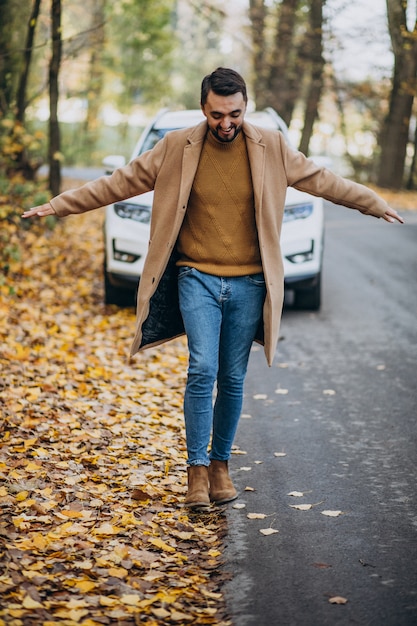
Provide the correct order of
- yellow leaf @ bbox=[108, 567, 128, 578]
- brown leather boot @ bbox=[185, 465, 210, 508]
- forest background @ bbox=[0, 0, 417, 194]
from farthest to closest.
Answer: forest background @ bbox=[0, 0, 417, 194] < brown leather boot @ bbox=[185, 465, 210, 508] < yellow leaf @ bbox=[108, 567, 128, 578]

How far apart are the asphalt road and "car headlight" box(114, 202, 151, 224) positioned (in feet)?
6.17

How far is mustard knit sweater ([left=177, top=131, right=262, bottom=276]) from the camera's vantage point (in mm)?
4535

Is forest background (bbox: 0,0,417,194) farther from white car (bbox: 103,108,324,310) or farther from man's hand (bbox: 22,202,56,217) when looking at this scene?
man's hand (bbox: 22,202,56,217)

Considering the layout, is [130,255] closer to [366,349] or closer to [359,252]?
[366,349]

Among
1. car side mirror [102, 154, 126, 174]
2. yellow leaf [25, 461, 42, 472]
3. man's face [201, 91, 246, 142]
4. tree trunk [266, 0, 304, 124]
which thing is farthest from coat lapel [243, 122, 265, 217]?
tree trunk [266, 0, 304, 124]

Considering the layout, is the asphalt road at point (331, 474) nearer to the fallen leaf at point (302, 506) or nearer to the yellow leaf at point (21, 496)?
the fallen leaf at point (302, 506)

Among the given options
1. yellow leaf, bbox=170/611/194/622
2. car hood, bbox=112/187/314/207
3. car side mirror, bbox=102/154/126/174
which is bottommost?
yellow leaf, bbox=170/611/194/622

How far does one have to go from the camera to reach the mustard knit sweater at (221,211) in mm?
4535

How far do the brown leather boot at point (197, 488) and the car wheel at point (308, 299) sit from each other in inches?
215

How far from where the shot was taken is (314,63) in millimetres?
29078

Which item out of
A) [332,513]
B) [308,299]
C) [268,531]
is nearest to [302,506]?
[332,513]

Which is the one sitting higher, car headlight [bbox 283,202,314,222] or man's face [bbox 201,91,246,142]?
man's face [bbox 201,91,246,142]

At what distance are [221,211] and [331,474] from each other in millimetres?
1853

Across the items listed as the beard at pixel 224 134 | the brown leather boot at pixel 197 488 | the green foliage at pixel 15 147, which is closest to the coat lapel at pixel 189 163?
the beard at pixel 224 134
